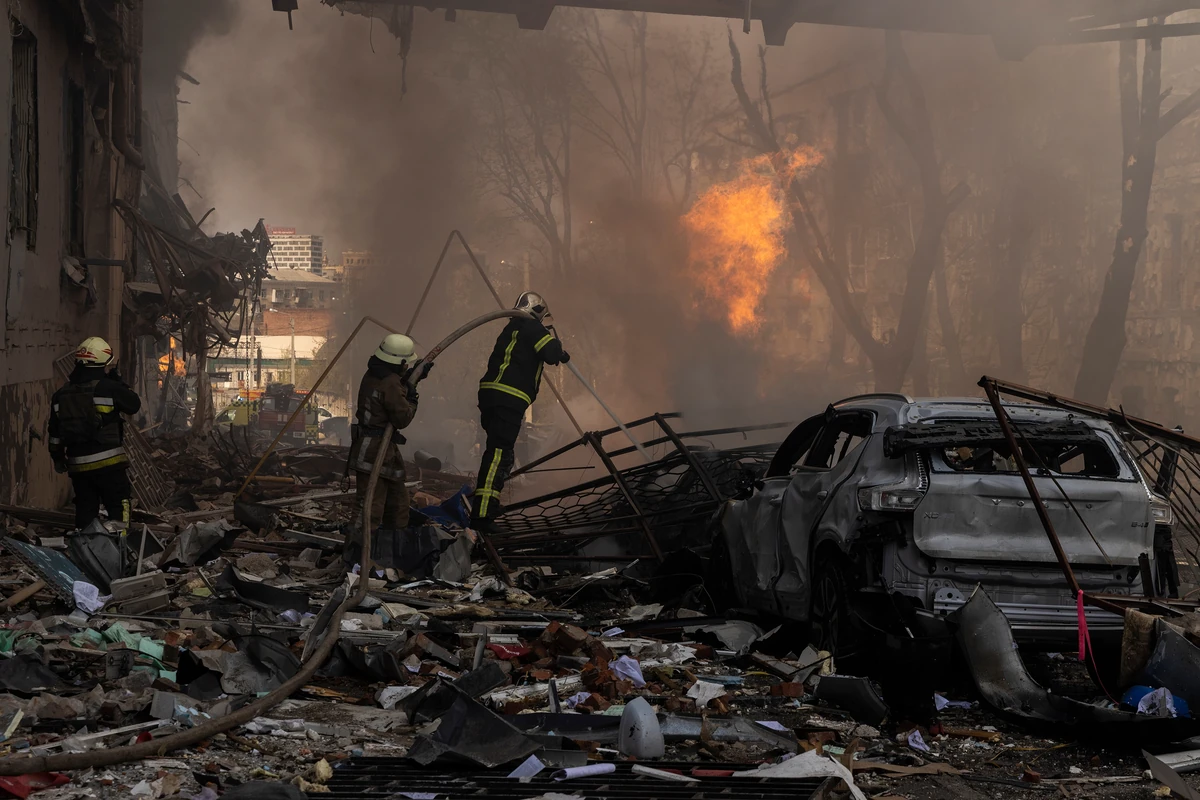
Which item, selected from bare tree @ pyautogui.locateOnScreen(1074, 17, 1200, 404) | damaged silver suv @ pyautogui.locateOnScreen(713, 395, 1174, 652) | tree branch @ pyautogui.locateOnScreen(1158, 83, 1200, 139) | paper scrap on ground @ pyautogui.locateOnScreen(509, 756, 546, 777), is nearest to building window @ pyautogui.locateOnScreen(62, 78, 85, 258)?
damaged silver suv @ pyautogui.locateOnScreen(713, 395, 1174, 652)

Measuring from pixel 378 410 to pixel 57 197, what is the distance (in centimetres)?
563

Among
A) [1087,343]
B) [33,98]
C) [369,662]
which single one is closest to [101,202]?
[33,98]

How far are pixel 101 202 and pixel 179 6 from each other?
35.0 feet

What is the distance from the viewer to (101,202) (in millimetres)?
15641

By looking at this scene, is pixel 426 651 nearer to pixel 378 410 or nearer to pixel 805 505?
pixel 805 505

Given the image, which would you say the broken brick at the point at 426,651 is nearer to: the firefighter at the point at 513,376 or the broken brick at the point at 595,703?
the broken brick at the point at 595,703

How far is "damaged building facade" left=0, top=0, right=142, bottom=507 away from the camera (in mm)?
11289

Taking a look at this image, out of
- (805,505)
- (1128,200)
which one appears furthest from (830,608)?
(1128,200)

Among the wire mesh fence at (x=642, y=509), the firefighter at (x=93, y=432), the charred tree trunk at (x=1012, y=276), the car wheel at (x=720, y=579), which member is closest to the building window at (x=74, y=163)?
the firefighter at (x=93, y=432)

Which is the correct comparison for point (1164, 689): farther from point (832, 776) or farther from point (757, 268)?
point (757, 268)

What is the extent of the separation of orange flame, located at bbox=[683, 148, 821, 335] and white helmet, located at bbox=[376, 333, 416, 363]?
58.1ft

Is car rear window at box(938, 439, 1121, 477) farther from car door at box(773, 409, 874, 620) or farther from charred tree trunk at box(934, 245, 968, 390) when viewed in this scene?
charred tree trunk at box(934, 245, 968, 390)

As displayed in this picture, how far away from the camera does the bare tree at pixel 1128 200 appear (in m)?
18.5

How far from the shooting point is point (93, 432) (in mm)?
9695
